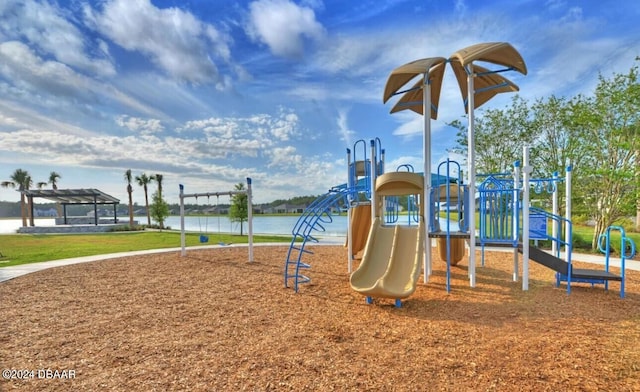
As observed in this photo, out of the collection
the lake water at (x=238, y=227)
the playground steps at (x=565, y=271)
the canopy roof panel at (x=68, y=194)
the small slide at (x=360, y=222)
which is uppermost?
the canopy roof panel at (x=68, y=194)

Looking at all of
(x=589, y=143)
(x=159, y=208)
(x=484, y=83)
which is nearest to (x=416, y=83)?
(x=484, y=83)

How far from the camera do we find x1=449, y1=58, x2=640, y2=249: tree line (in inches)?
416

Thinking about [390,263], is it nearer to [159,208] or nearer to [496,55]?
[496,55]

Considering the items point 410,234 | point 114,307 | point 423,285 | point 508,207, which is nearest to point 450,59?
point 508,207

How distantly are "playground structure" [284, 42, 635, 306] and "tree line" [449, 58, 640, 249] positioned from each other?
5.36m

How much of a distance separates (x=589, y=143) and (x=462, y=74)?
8005 mm

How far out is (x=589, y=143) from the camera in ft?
38.1

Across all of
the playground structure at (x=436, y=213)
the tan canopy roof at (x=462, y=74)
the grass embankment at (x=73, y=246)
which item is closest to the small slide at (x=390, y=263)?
the playground structure at (x=436, y=213)

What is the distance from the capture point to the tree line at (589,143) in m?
10.6

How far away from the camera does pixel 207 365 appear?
3.37 meters

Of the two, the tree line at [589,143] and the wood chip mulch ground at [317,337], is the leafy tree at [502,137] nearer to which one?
the tree line at [589,143]

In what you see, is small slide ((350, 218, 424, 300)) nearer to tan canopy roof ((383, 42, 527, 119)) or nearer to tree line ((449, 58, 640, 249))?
tan canopy roof ((383, 42, 527, 119))

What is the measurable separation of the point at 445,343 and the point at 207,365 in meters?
2.75

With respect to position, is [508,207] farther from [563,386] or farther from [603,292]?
[563,386]
